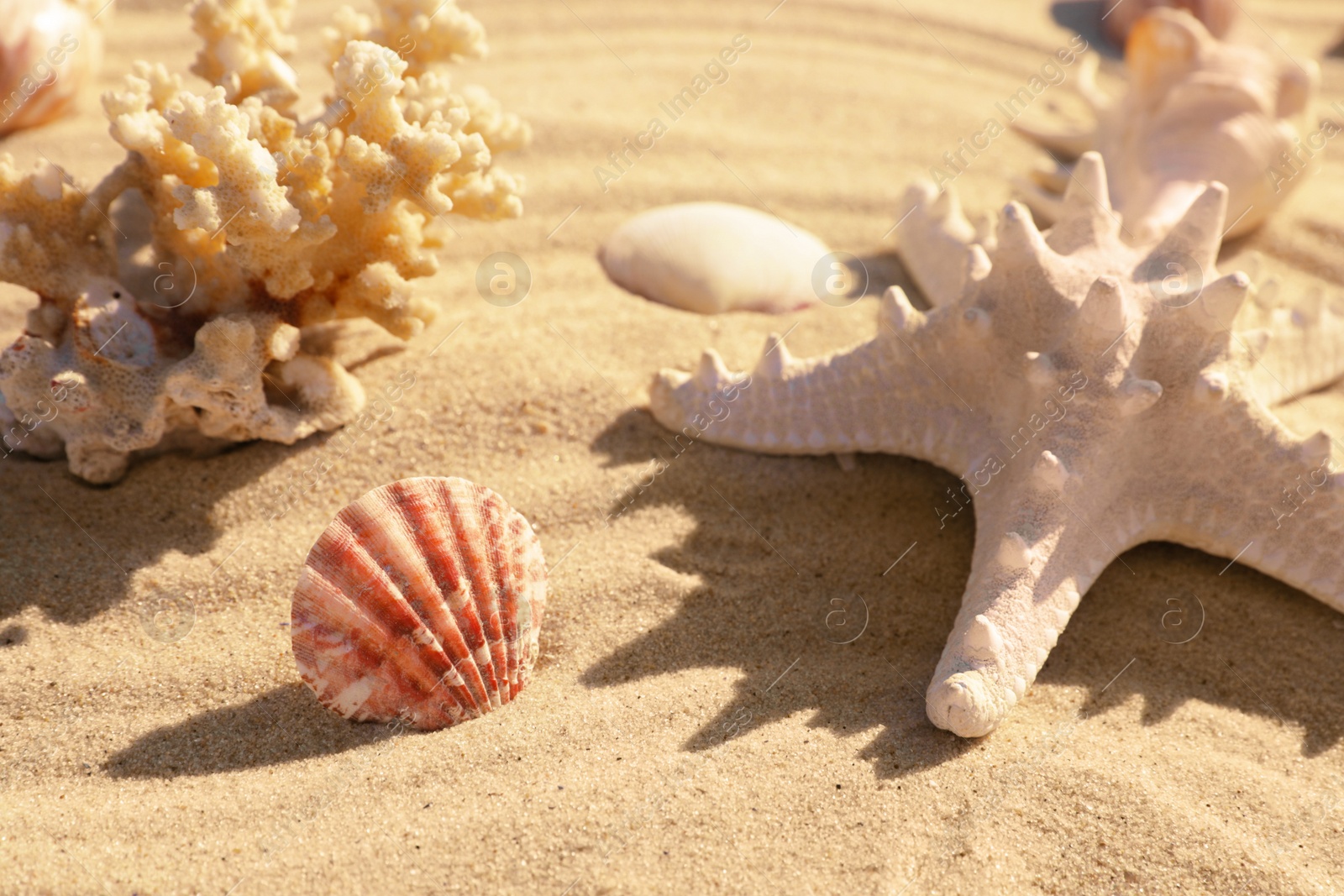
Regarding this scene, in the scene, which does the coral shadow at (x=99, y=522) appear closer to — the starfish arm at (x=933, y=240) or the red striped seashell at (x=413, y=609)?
the red striped seashell at (x=413, y=609)

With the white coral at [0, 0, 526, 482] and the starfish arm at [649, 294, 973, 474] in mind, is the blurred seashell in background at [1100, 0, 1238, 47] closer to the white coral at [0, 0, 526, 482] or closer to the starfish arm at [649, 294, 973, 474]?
the starfish arm at [649, 294, 973, 474]

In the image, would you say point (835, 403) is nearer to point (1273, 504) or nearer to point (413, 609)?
point (1273, 504)

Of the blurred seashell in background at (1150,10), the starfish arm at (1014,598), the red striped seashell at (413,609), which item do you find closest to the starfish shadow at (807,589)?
the starfish arm at (1014,598)

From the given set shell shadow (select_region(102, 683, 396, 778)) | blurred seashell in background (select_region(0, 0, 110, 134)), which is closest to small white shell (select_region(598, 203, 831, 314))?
shell shadow (select_region(102, 683, 396, 778))

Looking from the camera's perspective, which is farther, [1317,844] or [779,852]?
[1317,844]

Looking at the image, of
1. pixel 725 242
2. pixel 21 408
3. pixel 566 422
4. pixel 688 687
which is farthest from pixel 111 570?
pixel 725 242

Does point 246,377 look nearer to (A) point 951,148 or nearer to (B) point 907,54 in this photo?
(A) point 951,148

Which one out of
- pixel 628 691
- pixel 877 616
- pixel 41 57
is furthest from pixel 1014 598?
pixel 41 57

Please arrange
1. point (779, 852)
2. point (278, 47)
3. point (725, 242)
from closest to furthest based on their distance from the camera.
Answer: point (779, 852)
point (278, 47)
point (725, 242)
